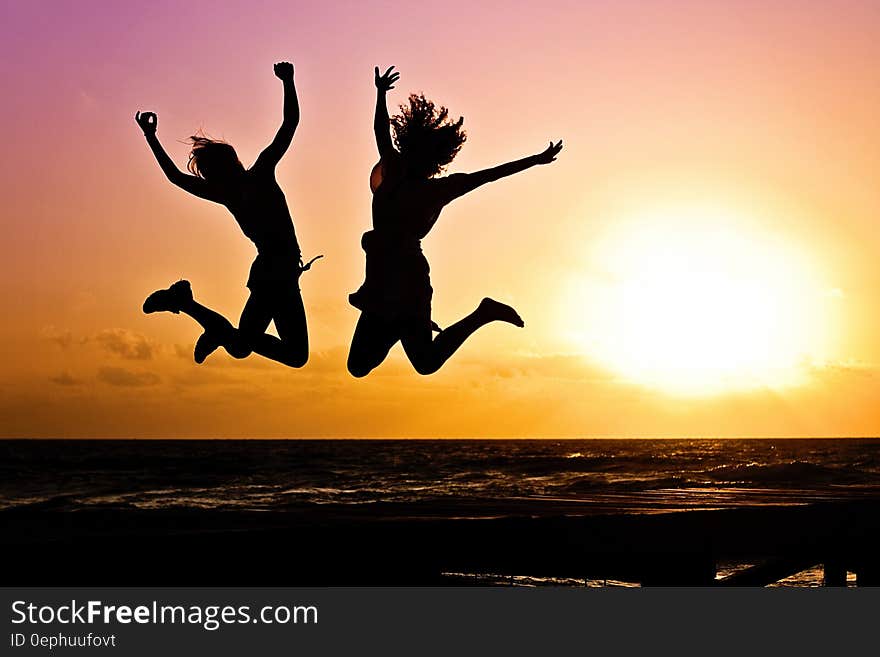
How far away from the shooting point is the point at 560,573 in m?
5.98

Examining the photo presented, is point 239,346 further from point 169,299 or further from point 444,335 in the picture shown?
point 444,335

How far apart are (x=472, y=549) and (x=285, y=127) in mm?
3168

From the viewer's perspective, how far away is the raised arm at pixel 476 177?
6.74 meters

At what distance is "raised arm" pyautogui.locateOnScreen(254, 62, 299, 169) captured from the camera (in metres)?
6.80

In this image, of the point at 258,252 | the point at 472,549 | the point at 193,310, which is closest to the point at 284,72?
the point at 258,252

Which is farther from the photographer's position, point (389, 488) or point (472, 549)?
point (389, 488)

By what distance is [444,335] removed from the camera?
→ 757 cm

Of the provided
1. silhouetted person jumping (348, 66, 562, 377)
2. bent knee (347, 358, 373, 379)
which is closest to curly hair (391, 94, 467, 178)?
silhouetted person jumping (348, 66, 562, 377)

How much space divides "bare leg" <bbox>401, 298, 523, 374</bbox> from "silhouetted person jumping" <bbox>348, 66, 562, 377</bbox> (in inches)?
0.4

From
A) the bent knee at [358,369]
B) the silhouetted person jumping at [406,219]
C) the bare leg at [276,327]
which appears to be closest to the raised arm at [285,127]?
the silhouetted person jumping at [406,219]

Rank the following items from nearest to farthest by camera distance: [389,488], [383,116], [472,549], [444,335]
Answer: [472,549] → [383,116] → [444,335] → [389,488]
